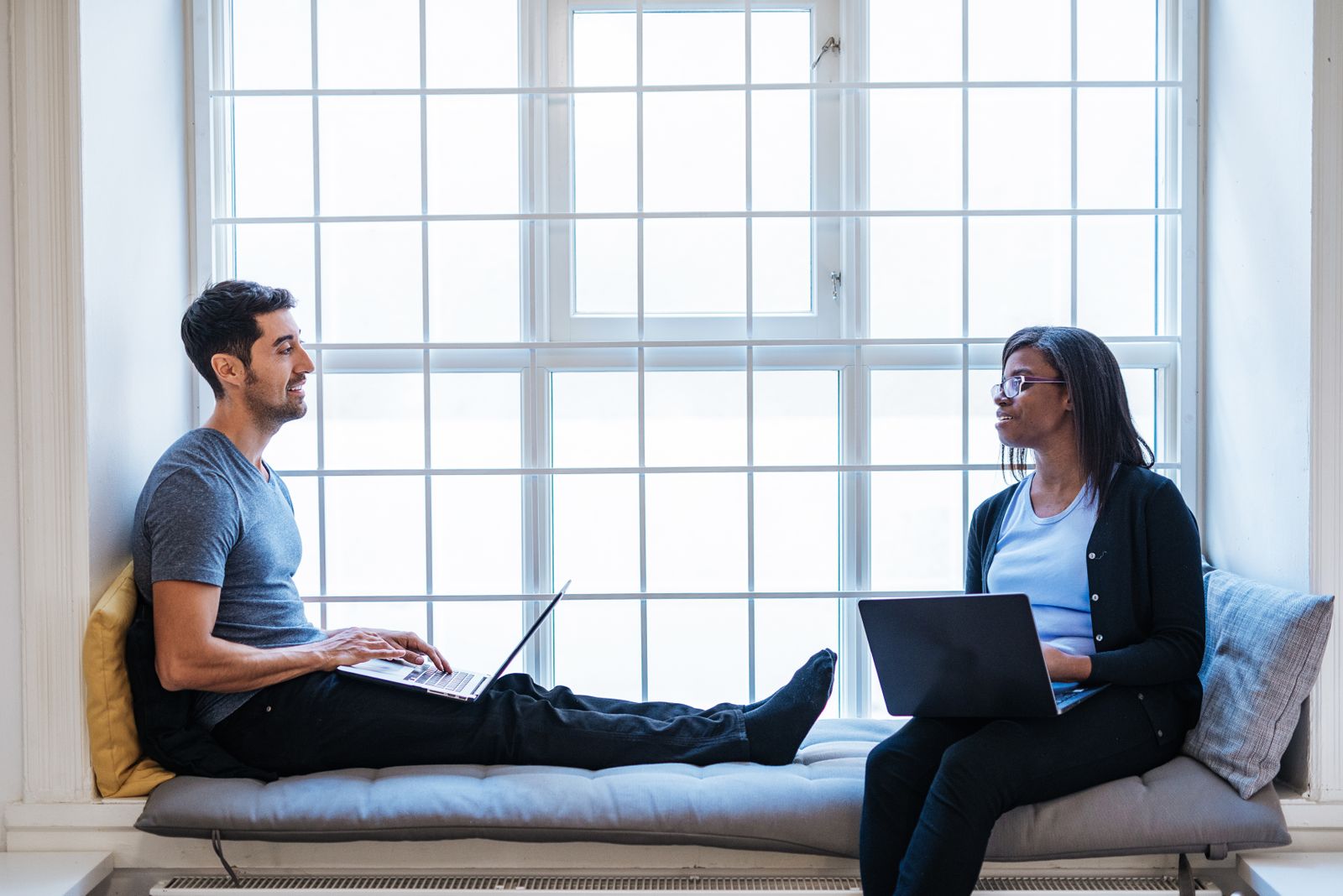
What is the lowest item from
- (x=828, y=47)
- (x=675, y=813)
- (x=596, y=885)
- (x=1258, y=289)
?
(x=596, y=885)

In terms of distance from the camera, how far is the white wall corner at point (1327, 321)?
2.23 m

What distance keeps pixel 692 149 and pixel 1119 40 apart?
3.99 feet

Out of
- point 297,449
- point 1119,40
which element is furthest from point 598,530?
point 1119,40

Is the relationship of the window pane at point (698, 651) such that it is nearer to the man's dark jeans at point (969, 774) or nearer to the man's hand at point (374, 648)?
the man's hand at point (374, 648)

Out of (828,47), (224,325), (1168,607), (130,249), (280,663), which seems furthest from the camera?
(828,47)

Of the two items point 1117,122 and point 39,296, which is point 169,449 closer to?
point 39,296

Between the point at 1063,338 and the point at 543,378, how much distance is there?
136 cm

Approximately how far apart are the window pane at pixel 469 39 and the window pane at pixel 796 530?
137 cm

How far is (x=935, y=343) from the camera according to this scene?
2.77 meters

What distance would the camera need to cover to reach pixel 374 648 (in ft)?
7.77

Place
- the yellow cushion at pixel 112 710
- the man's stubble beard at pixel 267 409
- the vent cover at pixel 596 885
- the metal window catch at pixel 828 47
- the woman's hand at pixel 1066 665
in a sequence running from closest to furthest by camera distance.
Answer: the woman's hand at pixel 1066 665 < the vent cover at pixel 596 885 < the yellow cushion at pixel 112 710 < the man's stubble beard at pixel 267 409 < the metal window catch at pixel 828 47

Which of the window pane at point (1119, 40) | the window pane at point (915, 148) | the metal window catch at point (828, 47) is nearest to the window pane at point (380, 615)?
the window pane at point (915, 148)

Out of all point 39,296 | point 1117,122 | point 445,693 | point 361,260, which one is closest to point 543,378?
point 361,260

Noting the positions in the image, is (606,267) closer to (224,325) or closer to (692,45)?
(692,45)
